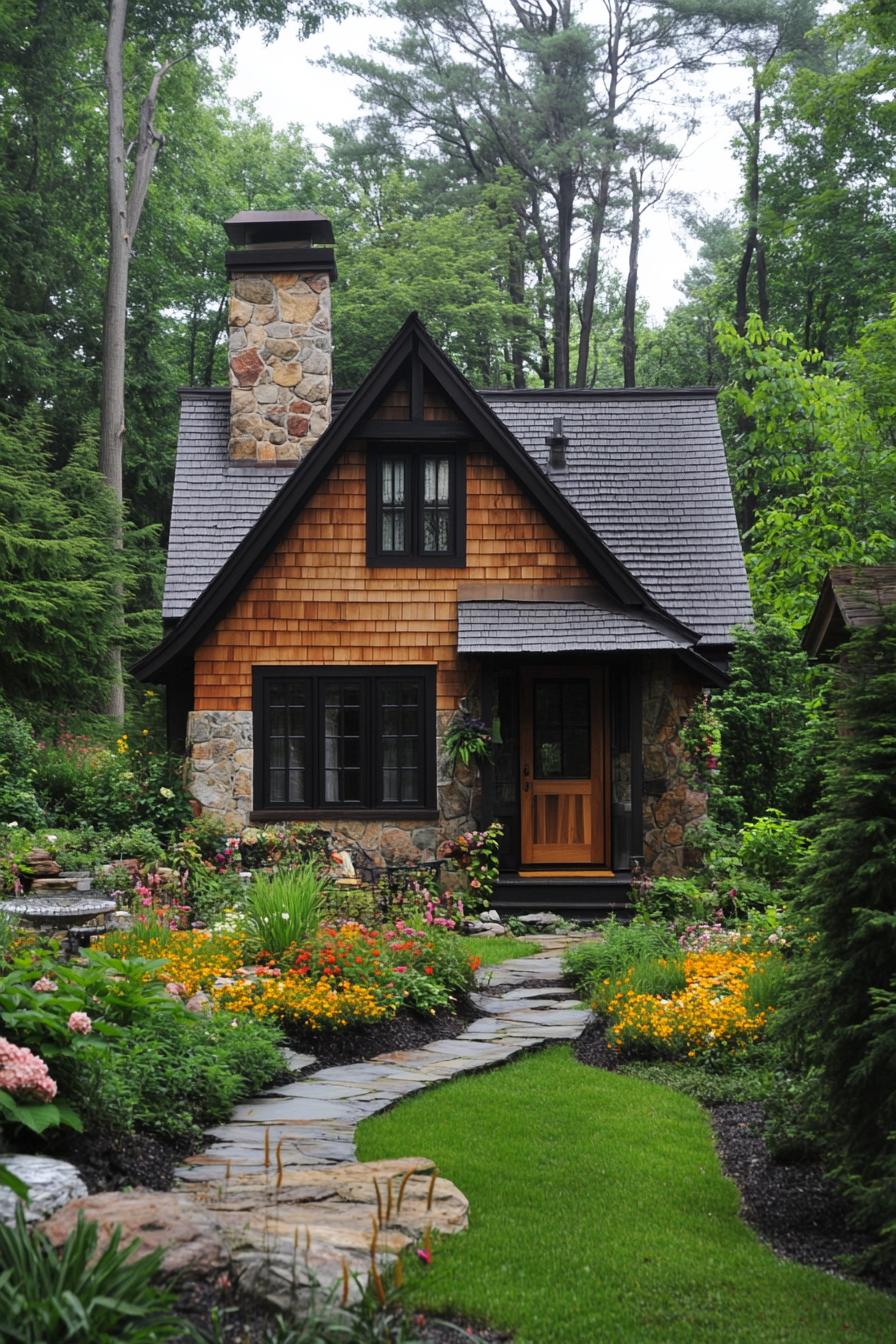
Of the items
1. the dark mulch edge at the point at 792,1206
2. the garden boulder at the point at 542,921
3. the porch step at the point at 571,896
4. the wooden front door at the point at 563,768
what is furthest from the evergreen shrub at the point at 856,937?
the wooden front door at the point at 563,768

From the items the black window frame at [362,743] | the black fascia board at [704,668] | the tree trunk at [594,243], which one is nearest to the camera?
the black fascia board at [704,668]

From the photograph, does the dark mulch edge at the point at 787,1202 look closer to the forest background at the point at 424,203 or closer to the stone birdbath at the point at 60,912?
the stone birdbath at the point at 60,912

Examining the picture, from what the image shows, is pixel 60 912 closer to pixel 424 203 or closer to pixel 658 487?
pixel 658 487

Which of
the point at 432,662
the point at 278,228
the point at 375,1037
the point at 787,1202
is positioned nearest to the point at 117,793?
the point at 432,662

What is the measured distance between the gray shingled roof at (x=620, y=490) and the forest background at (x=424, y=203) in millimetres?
4103

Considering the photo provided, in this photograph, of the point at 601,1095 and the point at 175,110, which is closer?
the point at 601,1095

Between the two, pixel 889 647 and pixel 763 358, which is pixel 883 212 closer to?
pixel 763 358

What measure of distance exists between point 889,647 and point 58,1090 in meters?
3.64

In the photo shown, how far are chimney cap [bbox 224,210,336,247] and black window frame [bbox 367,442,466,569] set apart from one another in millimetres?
3821

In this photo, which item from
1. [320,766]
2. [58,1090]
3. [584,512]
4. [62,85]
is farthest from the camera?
[62,85]

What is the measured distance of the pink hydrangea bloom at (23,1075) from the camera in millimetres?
4801

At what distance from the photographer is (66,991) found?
561 centimetres

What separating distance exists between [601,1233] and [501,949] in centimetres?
681

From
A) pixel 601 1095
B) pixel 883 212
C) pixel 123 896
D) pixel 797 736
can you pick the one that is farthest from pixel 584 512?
pixel 883 212
